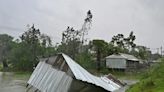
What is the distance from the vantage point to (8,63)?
83875 mm

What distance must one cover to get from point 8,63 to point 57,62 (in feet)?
221

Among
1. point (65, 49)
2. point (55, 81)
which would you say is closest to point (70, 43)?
point (65, 49)

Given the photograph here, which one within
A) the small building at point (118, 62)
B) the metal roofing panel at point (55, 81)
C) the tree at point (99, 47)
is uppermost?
the tree at point (99, 47)

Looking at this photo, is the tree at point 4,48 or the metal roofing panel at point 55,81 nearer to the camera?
the metal roofing panel at point 55,81

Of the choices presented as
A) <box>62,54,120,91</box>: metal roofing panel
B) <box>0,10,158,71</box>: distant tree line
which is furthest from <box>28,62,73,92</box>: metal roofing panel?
<box>0,10,158,71</box>: distant tree line

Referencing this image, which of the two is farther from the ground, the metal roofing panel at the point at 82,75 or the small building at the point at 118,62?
the metal roofing panel at the point at 82,75

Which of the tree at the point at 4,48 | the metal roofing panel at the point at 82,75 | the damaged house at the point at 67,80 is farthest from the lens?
the tree at the point at 4,48

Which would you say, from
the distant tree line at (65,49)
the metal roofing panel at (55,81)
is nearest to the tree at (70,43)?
the distant tree line at (65,49)

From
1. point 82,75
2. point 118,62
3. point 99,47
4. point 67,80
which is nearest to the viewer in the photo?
point 67,80

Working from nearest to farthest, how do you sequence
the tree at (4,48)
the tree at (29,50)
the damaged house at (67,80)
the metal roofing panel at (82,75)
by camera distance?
the damaged house at (67,80), the metal roofing panel at (82,75), the tree at (29,50), the tree at (4,48)

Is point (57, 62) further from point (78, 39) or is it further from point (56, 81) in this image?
point (78, 39)

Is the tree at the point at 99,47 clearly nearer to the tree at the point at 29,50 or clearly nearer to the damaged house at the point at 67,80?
the tree at the point at 29,50

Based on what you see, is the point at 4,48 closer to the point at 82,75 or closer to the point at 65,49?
the point at 65,49

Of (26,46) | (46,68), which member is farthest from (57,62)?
(26,46)
